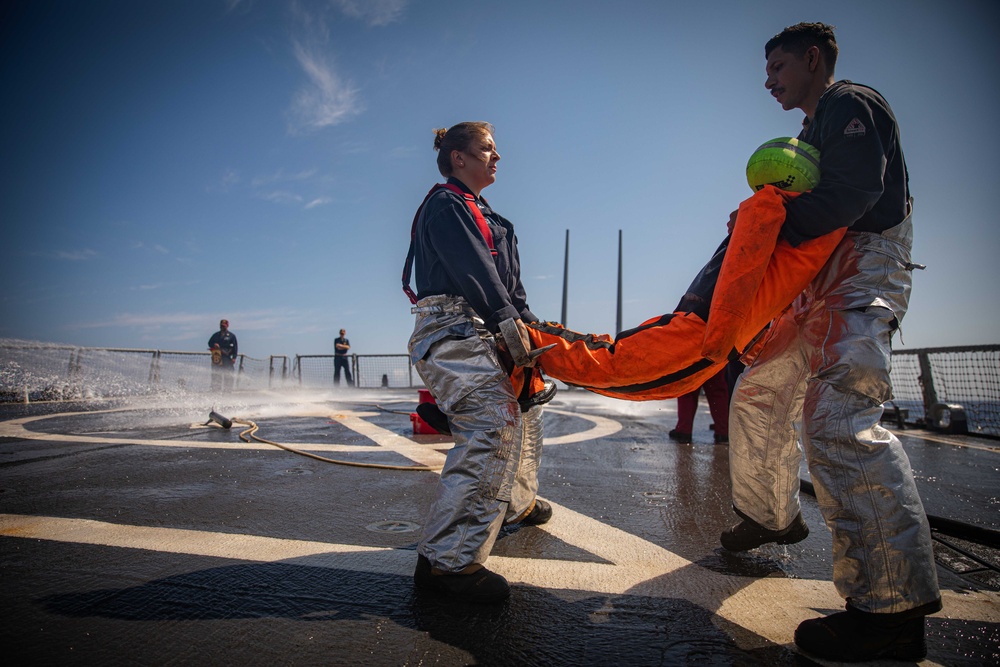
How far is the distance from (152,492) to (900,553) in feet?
12.6

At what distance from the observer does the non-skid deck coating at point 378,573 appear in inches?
60.1

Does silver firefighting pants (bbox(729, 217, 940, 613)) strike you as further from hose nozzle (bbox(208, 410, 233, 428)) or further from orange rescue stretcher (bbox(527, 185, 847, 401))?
hose nozzle (bbox(208, 410, 233, 428))

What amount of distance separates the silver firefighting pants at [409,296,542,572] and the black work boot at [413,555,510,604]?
0.12 ft

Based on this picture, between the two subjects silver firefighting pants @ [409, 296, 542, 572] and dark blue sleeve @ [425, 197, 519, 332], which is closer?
silver firefighting pants @ [409, 296, 542, 572]

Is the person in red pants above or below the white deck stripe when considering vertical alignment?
above

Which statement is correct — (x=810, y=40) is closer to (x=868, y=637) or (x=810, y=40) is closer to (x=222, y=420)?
(x=868, y=637)

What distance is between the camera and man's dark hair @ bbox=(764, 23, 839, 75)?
7.20 feet

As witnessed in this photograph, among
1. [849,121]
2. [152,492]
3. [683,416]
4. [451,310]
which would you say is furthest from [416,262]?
[683,416]

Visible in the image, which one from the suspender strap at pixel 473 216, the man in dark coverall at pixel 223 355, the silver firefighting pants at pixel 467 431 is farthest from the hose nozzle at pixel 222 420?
the man in dark coverall at pixel 223 355

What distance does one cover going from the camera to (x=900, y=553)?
5.18ft

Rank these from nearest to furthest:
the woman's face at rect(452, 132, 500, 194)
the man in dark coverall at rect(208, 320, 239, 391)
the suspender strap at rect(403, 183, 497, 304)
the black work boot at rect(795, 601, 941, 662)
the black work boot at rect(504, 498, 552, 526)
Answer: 1. the black work boot at rect(795, 601, 941, 662)
2. the suspender strap at rect(403, 183, 497, 304)
3. the woman's face at rect(452, 132, 500, 194)
4. the black work boot at rect(504, 498, 552, 526)
5. the man in dark coverall at rect(208, 320, 239, 391)

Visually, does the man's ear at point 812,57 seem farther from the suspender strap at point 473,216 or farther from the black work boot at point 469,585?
the black work boot at point 469,585

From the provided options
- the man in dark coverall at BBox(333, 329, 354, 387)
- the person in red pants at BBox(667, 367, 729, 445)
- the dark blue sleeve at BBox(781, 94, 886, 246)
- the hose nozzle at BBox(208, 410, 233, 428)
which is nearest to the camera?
the dark blue sleeve at BBox(781, 94, 886, 246)

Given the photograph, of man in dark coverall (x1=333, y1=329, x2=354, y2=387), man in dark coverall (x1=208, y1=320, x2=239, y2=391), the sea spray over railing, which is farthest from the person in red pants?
man in dark coverall (x1=333, y1=329, x2=354, y2=387)
